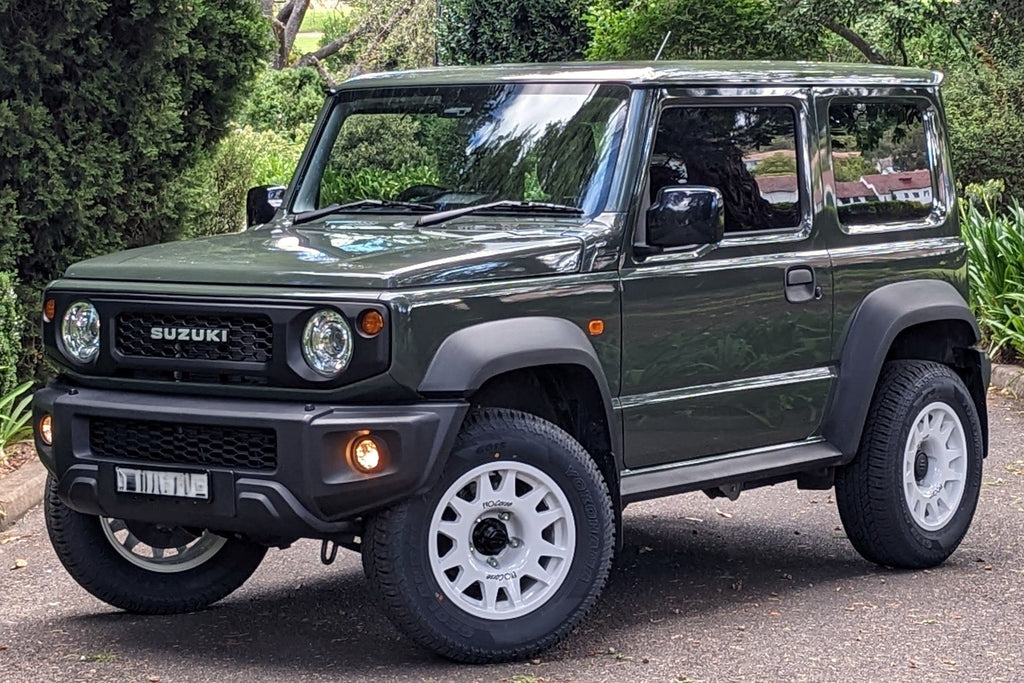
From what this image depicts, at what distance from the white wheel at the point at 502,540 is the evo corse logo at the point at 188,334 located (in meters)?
0.86

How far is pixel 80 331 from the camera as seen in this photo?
5.81 meters

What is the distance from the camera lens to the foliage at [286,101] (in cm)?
3036

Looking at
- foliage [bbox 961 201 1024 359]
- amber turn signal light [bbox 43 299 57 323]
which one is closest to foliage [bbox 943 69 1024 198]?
foliage [bbox 961 201 1024 359]

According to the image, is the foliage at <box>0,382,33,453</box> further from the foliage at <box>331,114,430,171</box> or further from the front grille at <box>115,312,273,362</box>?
the front grille at <box>115,312,273,362</box>

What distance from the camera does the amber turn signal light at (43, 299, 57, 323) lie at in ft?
19.3

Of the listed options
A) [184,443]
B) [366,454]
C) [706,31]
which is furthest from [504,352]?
[706,31]

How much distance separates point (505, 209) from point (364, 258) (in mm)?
861

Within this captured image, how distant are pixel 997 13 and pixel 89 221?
10.5 meters

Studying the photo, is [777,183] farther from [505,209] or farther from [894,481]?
[894,481]

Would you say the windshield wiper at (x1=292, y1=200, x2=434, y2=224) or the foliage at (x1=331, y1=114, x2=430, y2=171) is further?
the foliage at (x1=331, y1=114, x2=430, y2=171)

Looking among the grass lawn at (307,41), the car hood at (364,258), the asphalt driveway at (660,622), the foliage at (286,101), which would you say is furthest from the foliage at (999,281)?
the grass lawn at (307,41)

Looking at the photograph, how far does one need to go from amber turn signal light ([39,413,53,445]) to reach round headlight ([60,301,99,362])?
221 millimetres

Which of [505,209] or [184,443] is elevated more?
[505,209]

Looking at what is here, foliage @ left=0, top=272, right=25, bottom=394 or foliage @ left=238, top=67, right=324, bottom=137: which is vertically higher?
foliage @ left=238, top=67, right=324, bottom=137
